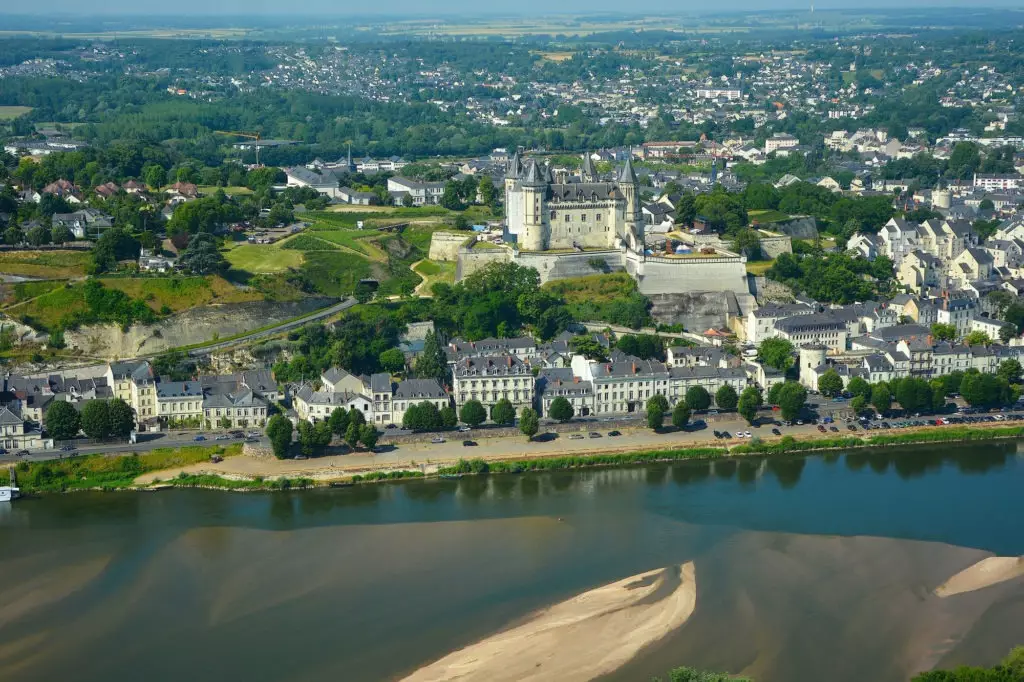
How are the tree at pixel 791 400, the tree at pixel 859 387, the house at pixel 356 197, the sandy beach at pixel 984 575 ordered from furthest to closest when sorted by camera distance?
the house at pixel 356 197 < the tree at pixel 859 387 < the tree at pixel 791 400 < the sandy beach at pixel 984 575

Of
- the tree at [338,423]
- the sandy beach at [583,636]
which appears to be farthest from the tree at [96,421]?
the sandy beach at [583,636]

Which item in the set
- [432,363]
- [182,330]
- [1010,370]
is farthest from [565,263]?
[1010,370]

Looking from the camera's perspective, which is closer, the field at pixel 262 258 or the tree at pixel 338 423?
the tree at pixel 338 423

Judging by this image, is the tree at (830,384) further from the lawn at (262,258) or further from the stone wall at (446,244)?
the lawn at (262,258)

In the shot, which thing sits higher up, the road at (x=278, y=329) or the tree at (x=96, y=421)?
the road at (x=278, y=329)

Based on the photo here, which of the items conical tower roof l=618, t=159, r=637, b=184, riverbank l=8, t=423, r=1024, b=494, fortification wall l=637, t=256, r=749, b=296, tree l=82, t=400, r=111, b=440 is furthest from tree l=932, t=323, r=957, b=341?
tree l=82, t=400, r=111, b=440

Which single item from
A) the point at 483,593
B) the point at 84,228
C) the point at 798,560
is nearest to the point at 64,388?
the point at 84,228

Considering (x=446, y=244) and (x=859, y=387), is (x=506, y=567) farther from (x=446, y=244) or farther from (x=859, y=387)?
(x=446, y=244)

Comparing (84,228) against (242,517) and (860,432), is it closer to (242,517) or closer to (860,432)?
(242,517)
